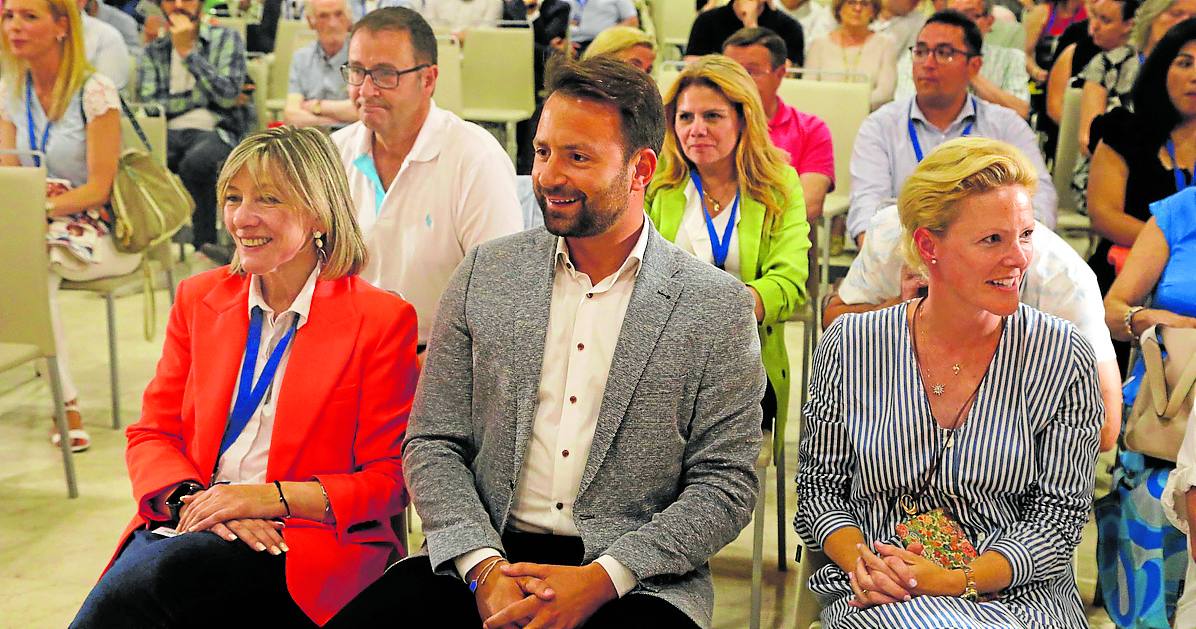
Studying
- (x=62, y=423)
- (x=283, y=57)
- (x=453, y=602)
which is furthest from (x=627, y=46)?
(x=283, y=57)

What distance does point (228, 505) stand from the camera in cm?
203

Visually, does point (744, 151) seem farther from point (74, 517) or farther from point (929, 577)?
point (74, 517)

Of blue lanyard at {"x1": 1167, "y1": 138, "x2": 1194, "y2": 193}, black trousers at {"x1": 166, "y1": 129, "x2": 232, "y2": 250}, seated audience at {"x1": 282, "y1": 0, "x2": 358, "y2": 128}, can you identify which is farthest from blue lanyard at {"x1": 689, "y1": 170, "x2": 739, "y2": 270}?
black trousers at {"x1": 166, "y1": 129, "x2": 232, "y2": 250}

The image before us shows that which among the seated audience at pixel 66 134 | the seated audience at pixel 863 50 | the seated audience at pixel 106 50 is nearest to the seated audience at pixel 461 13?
the seated audience at pixel 106 50

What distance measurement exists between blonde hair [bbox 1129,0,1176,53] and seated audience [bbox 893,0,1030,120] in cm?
58

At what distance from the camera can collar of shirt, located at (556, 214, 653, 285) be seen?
2084 mm

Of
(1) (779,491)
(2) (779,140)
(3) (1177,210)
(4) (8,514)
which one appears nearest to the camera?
(3) (1177,210)

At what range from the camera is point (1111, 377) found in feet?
8.04

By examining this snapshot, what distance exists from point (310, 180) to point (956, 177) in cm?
108

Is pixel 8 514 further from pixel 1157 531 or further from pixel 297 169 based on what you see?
pixel 1157 531

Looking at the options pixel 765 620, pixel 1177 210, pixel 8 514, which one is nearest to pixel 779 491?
pixel 765 620

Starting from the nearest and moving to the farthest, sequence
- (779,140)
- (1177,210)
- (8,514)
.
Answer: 1. (1177,210)
2. (8,514)
3. (779,140)

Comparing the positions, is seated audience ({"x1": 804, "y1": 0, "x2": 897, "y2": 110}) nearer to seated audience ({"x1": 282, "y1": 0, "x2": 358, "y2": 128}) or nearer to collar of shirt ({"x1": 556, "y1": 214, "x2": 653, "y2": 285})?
seated audience ({"x1": 282, "y1": 0, "x2": 358, "y2": 128})

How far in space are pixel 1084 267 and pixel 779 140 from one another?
1.67m
